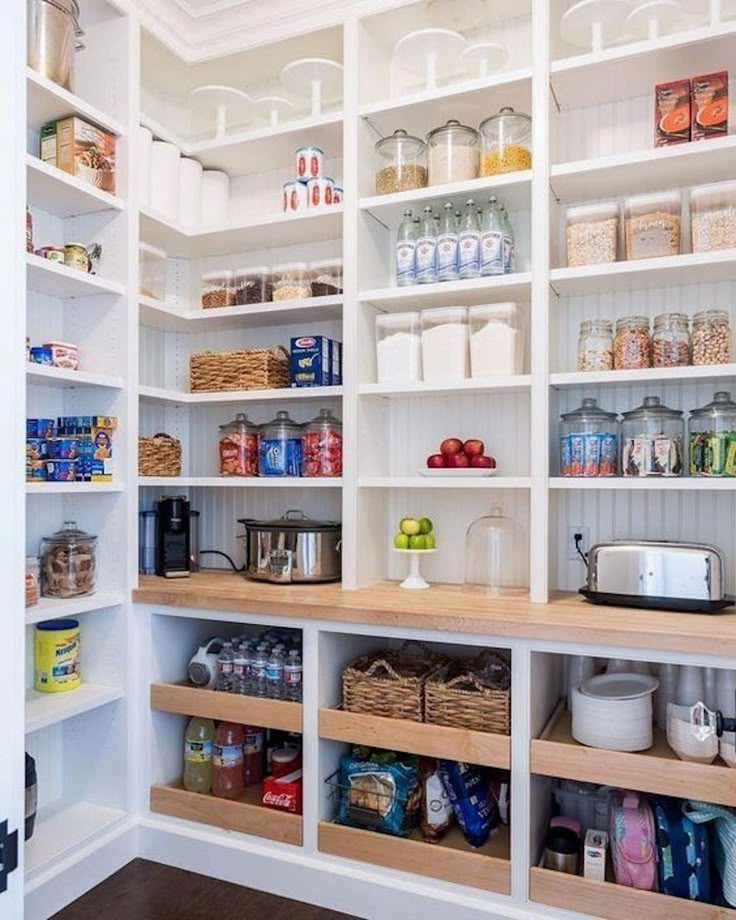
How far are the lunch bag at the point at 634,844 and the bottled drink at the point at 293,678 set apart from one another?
0.94 meters

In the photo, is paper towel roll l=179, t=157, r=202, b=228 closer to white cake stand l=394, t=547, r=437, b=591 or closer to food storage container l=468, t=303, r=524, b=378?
food storage container l=468, t=303, r=524, b=378

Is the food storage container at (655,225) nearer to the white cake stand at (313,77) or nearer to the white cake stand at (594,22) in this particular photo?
the white cake stand at (594,22)

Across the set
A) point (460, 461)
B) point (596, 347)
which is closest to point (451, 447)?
point (460, 461)

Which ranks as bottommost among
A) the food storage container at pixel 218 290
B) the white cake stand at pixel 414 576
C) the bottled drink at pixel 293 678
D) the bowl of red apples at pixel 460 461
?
the bottled drink at pixel 293 678

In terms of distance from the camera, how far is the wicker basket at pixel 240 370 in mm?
2615

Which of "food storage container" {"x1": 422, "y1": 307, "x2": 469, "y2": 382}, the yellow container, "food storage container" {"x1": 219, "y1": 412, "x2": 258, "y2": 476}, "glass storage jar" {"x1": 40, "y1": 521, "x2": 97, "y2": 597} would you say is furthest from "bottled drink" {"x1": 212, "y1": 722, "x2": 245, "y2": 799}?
"food storage container" {"x1": 422, "y1": 307, "x2": 469, "y2": 382}

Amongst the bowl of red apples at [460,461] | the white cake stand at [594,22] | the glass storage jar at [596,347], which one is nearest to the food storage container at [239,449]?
the bowl of red apples at [460,461]

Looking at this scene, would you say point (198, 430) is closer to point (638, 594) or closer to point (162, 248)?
point (162, 248)

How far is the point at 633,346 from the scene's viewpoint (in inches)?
84.2

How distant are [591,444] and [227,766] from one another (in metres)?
1.53

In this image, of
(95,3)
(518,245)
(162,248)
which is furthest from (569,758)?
(95,3)

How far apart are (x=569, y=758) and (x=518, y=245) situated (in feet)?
5.28

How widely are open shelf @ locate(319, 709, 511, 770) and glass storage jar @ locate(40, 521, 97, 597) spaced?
857mm

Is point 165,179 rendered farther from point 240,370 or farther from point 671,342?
point 671,342
